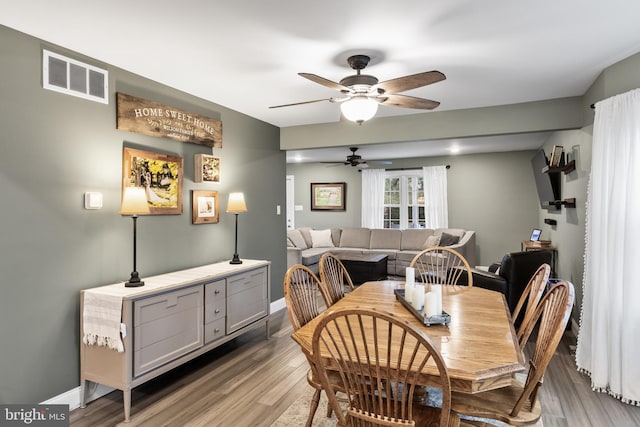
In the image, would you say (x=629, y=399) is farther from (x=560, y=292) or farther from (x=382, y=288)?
(x=382, y=288)

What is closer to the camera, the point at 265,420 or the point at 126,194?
the point at 265,420

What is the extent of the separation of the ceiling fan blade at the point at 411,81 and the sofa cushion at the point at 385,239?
5.14 metres

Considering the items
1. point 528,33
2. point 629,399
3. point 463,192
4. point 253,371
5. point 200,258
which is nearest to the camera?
point 528,33

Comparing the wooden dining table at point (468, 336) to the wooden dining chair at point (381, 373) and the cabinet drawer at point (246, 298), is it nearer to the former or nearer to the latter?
the wooden dining chair at point (381, 373)

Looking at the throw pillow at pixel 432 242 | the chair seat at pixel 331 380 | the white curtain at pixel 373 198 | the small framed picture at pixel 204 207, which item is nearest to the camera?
the chair seat at pixel 331 380

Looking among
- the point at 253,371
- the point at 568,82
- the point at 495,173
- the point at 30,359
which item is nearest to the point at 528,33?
the point at 568,82

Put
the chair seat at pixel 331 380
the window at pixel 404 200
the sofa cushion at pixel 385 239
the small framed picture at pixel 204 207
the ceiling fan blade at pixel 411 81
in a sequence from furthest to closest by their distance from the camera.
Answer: the window at pixel 404 200, the sofa cushion at pixel 385 239, the small framed picture at pixel 204 207, the ceiling fan blade at pixel 411 81, the chair seat at pixel 331 380

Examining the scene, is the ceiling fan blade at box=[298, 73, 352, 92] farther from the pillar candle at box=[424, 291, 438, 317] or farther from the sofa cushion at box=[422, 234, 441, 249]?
the sofa cushion at box=[422, 234, 441, 249]

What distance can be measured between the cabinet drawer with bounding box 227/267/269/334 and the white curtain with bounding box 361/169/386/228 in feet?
15.8

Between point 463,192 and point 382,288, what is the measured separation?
5560mm

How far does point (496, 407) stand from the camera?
161 centimetres

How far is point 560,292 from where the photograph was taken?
1.80m

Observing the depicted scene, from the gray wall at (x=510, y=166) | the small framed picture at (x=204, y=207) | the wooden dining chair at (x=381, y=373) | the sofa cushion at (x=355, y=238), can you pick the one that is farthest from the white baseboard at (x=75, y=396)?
the sofa cushion at (x=355, y=238)

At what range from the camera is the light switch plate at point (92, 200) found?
2643 mm
